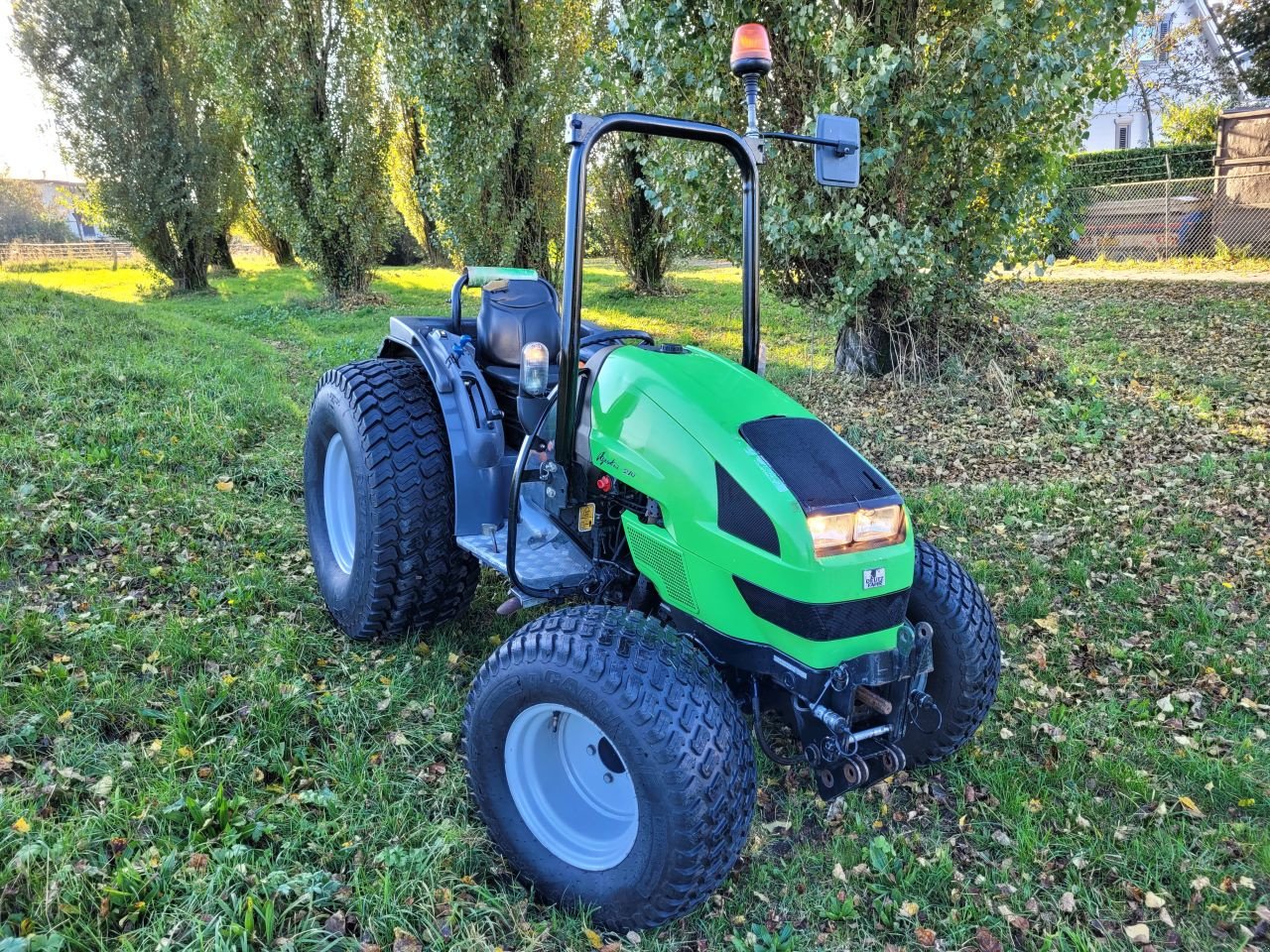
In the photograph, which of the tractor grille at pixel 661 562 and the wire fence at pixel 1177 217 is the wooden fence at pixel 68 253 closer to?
the wire fence at pixel 1177 217

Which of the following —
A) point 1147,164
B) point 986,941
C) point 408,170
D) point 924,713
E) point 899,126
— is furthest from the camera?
point 1147,164

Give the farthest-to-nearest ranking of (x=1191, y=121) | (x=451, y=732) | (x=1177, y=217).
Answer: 1. (x=1191, y=121)
2. (x=1177, y=217)
3. (x=451, y=732)

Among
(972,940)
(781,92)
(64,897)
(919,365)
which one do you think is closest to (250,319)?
(781,92)

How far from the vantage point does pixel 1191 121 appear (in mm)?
21062

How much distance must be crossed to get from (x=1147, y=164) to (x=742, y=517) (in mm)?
20876

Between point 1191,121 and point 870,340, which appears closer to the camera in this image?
point 870,340

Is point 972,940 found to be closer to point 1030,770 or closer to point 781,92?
point 1030,770

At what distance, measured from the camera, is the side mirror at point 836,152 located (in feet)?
7.54

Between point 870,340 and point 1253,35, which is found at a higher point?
point 1253,35

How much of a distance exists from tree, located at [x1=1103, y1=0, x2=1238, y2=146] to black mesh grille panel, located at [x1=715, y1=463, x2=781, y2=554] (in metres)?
22.7

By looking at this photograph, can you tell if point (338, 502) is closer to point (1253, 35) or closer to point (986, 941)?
point (986, 941)

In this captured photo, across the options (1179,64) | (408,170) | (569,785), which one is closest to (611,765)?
(569,785)

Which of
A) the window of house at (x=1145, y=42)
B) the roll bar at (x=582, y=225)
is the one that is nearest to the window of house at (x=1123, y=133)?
the window of house at (x=1145, y=42)

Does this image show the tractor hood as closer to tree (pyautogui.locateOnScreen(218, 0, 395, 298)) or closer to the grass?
the grass
